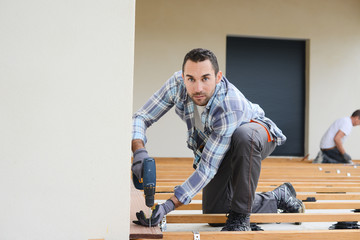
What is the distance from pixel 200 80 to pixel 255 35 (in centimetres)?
554

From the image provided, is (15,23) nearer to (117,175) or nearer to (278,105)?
(117,175)

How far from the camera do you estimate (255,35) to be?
23.2 ft

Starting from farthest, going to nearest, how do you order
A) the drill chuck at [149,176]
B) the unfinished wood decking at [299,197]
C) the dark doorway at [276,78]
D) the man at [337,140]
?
the dark doorway at [276,78]
the man at [337,140]
the unfinished wood decking at [299,197]
the drill chuck at [149,176]

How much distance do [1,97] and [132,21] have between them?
483mm

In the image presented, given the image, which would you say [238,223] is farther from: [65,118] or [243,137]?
[65,118]

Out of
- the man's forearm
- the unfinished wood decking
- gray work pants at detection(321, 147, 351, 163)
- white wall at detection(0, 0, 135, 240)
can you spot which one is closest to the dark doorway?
gray work pants at detection(321, 147, 351, 163)

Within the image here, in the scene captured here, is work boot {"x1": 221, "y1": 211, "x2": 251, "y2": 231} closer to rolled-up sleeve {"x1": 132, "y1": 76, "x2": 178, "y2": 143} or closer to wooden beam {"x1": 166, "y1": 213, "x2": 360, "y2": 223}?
wooden beam {"x1": 166, "y1": 213, "x2": 360, "y2": 223}

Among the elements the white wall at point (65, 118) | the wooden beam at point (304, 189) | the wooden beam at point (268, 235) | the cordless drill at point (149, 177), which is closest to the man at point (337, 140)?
the wooden beam at point (304, 189)

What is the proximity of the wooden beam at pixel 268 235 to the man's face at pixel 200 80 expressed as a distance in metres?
0.60

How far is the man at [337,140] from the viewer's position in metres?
5.34

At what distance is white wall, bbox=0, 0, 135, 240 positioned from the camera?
1.28 meters

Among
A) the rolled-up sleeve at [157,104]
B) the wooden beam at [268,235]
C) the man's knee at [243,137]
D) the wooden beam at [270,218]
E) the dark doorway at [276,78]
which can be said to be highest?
the dark doorway at [276,78]

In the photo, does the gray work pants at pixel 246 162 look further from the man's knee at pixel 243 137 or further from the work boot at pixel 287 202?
the work boot at pixel 287 202

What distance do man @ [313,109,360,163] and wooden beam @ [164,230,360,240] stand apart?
12.5ft
